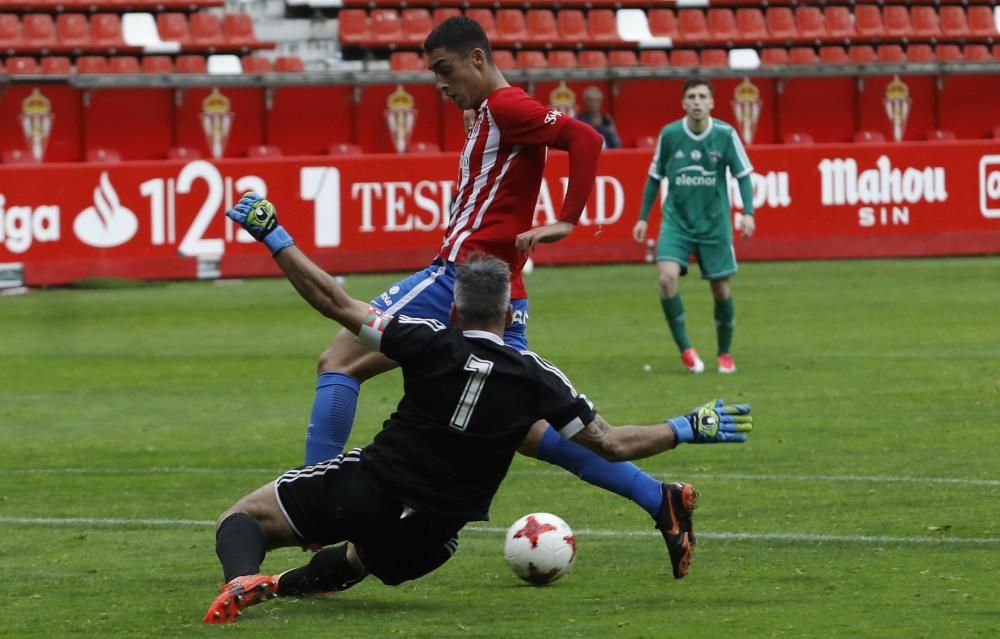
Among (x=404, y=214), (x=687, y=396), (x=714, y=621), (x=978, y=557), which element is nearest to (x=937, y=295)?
(x=404, y=214)

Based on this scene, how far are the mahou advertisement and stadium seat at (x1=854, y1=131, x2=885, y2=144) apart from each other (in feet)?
14.0

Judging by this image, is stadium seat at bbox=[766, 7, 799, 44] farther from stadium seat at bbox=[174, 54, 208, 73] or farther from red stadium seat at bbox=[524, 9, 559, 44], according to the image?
stadium seat at bbox=[174, 54, 208, 73]

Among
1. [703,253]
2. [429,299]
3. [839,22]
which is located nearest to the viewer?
[429,299]

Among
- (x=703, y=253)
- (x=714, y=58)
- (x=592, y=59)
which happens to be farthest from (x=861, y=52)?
(x=703, y=253)

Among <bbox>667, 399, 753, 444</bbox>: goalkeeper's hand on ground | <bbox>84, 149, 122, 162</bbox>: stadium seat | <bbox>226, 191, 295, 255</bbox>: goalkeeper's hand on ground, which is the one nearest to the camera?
<bbox>226, 191, 295, 255</bbox>: goalkeeper's hand on ground

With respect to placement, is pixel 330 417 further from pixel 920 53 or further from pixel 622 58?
pixel 920 53

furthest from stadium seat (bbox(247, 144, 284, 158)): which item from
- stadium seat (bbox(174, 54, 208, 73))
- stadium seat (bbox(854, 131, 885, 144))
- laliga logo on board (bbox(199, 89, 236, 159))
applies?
stadium seat (bbox(854, 131, 885, 144))

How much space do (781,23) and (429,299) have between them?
75.2 feet

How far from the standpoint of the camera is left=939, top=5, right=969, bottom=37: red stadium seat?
30.6 meters

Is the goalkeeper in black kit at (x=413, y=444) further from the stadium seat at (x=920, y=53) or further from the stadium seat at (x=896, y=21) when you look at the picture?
the stadium seat at (x=896, y=21)

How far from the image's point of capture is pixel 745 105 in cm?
2766

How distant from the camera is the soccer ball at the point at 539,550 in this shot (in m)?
7.24

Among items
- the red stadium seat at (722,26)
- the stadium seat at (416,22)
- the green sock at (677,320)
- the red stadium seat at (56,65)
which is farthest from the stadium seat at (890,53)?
the green sock at (677,320)

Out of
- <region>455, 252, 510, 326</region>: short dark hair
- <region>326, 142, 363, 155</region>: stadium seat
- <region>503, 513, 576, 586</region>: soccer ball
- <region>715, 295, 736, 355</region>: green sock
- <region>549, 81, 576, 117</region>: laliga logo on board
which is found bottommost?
<region>715, 295, 736, 355</region>: green sock
